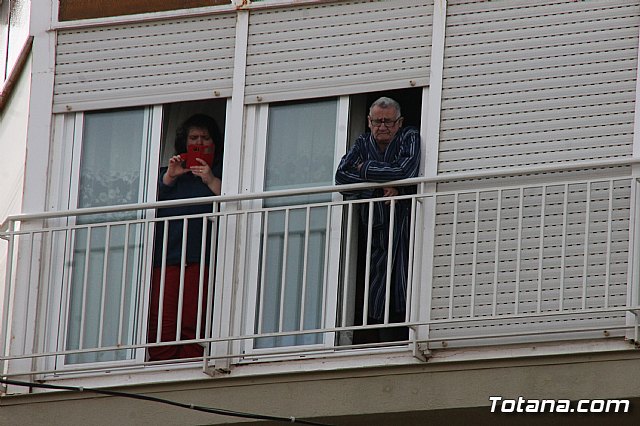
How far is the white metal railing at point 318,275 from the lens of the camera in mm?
12477

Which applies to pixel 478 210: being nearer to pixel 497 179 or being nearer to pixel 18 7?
pixel 497 179

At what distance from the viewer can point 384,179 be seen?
13102mm

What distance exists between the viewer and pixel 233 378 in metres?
13.0

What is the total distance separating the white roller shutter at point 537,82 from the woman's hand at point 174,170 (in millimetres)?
1913

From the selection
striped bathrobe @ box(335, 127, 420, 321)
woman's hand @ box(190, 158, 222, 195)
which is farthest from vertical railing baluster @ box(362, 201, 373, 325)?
woman's hand @ box(190, 158, 222, 195)

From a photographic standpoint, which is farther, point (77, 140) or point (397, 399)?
point (77, 140)

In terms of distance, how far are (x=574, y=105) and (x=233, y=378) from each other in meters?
2.79

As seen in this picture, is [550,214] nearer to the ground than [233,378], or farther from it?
farther from it

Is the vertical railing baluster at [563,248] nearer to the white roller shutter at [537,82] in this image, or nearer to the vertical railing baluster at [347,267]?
the white roller shutter at [537,82]

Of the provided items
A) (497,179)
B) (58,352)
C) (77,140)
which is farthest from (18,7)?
(497,179)

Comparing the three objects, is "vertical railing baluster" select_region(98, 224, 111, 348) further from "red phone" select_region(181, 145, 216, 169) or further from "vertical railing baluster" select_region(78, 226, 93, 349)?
"red phone" select_region(181, 145, 216, 169)

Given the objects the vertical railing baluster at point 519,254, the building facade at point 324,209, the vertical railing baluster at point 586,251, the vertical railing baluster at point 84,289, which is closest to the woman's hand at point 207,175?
the building facade at point 324,209

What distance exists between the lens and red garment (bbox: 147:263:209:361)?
13492 millimetres

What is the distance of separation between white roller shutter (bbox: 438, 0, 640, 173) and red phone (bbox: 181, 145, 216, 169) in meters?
1.72
